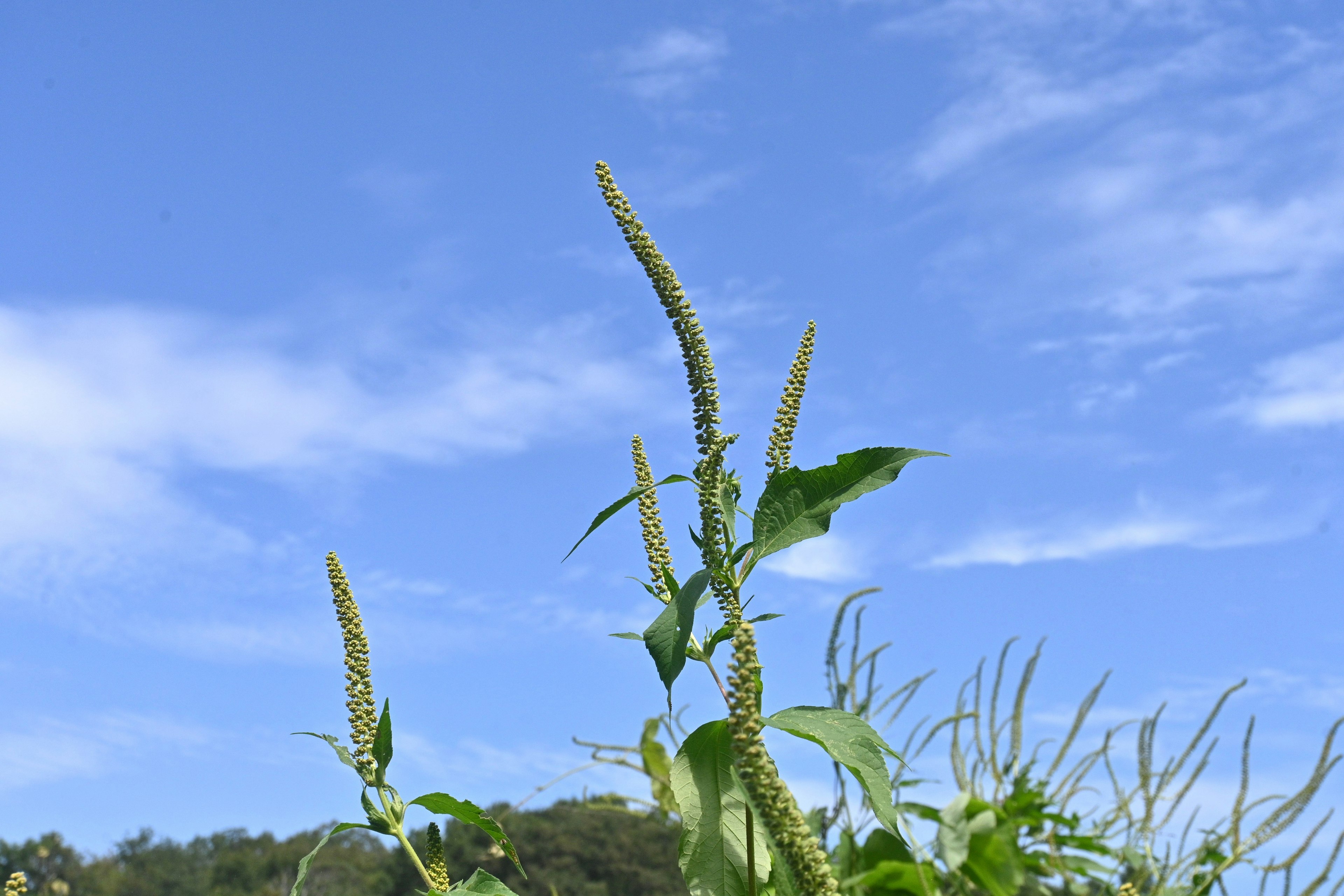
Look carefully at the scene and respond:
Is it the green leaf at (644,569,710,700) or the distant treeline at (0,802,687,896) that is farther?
the distant treeline at (0,802,687,896)

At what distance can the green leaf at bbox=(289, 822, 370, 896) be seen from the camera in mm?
2041

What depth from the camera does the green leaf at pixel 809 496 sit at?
6.97 feet

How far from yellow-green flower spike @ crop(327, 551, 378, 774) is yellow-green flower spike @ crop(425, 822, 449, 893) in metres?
0.21

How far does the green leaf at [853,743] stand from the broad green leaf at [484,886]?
70cm

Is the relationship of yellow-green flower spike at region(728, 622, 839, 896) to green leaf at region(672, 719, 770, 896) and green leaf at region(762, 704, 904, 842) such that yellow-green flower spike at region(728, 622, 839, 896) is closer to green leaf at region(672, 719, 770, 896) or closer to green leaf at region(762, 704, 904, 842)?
green leaf at region(762, 704, 904, 842)

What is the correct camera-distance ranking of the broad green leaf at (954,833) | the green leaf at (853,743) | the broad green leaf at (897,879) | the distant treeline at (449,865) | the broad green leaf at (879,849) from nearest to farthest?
the broad green leaf at (954,833) → the green leaf at (853,743) → the broad green leaf at (897,879) → the broad green leaf at (879,849) → the distant treeline at (449,865)

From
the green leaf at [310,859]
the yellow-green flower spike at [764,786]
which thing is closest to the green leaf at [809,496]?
the yellow-green flower spike at [764,786]

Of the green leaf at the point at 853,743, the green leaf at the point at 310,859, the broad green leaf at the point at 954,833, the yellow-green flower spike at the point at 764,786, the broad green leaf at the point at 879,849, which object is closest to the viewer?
the yellow-green flower spike at the point at 764,786

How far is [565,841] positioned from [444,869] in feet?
203

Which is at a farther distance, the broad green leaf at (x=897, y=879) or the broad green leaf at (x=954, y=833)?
→ the broad green leaf at (x=897, y=879)

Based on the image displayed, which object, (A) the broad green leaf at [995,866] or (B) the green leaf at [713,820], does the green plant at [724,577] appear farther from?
(A) the broad green leaf at [995,866]

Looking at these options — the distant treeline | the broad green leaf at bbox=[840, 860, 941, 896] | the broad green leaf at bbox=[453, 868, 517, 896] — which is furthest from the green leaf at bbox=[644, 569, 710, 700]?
the distant treeline

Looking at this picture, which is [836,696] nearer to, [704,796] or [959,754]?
[959,754]

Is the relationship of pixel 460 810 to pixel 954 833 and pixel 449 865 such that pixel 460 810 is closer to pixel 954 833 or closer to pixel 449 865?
pixel 954 833
